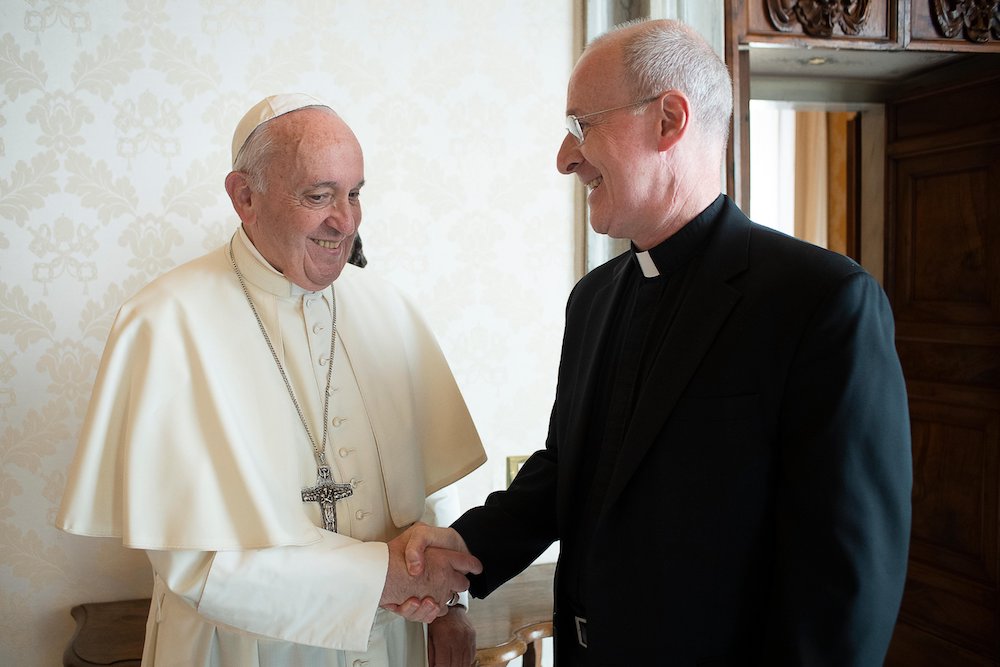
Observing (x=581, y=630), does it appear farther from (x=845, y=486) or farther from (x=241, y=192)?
(x=241, y=192)

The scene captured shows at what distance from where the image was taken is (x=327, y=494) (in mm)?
Answer: 1919

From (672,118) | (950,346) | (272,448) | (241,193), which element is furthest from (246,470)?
(950,346)

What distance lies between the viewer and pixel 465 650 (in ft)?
6.66

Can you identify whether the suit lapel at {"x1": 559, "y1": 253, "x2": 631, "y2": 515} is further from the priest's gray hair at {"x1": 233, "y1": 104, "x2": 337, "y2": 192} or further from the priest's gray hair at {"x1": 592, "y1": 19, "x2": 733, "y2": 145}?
the priest's gray hair at {"x1": 233, "y1": 104, "x2": 337, "y2": 192}

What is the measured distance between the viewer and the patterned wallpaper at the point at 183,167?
2.54 m

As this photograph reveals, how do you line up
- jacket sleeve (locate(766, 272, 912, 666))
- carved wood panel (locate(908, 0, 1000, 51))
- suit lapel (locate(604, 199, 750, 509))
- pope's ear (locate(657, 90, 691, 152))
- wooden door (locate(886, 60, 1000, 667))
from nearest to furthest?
jacket sleeve (locate(766, 272, 912, 666))
suit lapel (locate(604, 199, 750, 509))
pope's ear (locate(657, 90, 691, 152))
carved wood panel (locate(908, 0, 1000, 51))
wooden door (locate(886, 60, 1000, 667))

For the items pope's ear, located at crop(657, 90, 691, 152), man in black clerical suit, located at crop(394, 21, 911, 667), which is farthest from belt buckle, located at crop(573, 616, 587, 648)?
pope's ear, located at crop(657, 90, 691, 152)

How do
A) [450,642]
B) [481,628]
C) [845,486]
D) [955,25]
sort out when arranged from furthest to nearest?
[955,25] < [481,628] < [450,642] < [845,486]

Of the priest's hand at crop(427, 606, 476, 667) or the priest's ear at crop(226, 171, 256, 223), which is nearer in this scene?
the priest's ear at crop(226, 171, 256, 223)

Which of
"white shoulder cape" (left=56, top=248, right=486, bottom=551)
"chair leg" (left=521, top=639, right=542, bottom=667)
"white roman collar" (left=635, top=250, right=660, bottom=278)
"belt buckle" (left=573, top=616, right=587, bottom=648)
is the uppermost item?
"white roman collar" (left=635, top=250, right=660, bottom=278)

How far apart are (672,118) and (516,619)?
164 centimetres

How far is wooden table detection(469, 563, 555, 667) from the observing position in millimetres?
2449

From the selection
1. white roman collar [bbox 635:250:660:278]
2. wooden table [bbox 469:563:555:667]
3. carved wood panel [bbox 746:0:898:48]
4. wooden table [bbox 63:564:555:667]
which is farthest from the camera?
carved wood panel [bbox 746:0:898:48]

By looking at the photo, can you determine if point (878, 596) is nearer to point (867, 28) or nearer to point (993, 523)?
point (867, 28)
